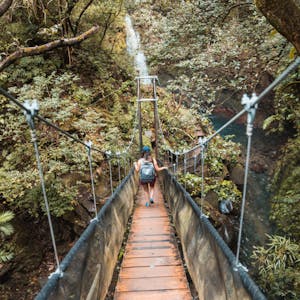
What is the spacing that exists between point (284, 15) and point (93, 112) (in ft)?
9.21

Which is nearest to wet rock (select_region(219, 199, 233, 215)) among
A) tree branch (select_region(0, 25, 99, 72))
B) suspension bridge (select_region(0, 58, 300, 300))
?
suspension bridge (select_region(0, 58, 300, 300))

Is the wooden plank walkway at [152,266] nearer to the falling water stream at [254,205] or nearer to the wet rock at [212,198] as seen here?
the wet rock at [212,198]

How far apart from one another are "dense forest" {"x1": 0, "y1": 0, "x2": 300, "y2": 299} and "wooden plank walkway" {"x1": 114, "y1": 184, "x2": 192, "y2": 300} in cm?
86

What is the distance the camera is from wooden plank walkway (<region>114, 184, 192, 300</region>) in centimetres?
167

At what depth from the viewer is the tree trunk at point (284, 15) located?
4.71 ft

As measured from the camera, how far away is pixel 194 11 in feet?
12.2

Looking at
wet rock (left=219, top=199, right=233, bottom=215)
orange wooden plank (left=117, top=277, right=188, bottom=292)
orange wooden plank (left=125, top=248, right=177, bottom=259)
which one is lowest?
wet rock (left=219, top=199, right=233, bottom=215)

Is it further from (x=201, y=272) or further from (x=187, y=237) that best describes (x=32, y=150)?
(x=201, y=272)

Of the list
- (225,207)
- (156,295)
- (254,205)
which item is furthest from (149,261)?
(254,205)

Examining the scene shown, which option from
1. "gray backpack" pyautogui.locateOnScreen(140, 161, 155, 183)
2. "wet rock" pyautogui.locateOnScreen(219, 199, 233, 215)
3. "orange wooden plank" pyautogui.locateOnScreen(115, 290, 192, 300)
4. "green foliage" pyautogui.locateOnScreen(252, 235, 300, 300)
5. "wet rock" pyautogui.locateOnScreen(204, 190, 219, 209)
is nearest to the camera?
"orange wooden plank" pyautogui.locateOnScreen(115, 290, 192, 300)

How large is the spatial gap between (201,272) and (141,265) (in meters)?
0.72

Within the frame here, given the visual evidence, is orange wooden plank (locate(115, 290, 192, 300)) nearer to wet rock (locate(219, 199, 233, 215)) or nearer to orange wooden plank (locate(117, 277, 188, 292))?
orange wooden plank (locate(117, 277, 188, 292))

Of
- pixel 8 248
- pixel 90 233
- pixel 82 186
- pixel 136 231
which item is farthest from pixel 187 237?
pixel 8 248

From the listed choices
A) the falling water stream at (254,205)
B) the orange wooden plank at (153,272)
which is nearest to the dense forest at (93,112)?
the falling water stream at (254,205)
